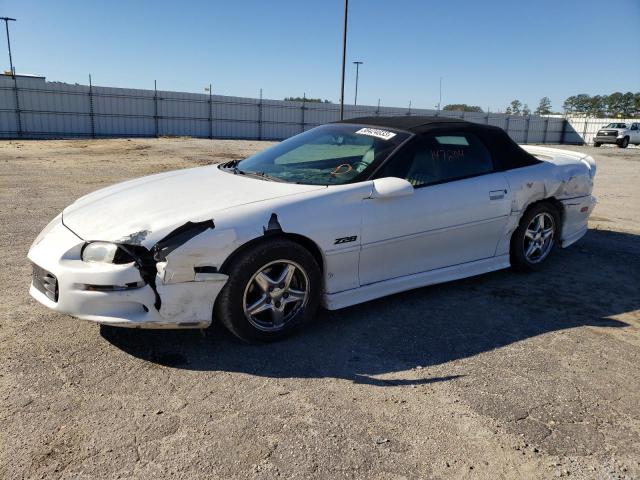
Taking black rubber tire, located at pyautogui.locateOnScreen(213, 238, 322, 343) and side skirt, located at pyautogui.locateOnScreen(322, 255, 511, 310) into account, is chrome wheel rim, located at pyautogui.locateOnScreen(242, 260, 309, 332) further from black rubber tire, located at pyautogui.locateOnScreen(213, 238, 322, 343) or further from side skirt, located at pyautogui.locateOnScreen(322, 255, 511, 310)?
side skirt, located at pyautogui.locateOnScreen(322, 255, 511, 310)

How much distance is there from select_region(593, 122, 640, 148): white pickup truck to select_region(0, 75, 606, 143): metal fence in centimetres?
1351

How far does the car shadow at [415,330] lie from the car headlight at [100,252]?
62 centimetres

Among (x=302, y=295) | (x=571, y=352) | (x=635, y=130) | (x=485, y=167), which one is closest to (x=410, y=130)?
(x=485, y=167)

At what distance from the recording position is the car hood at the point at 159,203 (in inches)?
119

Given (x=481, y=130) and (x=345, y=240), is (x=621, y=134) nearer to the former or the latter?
(x=481, y=130)

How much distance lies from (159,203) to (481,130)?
9.46 feet

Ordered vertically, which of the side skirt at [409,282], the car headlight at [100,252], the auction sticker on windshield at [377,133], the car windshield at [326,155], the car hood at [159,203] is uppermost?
the auction sticker on windshield at [377,133]

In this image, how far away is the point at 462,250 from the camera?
4.19m

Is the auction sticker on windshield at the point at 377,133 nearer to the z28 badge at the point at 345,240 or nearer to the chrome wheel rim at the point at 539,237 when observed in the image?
the z28 badge at the point at 345,240

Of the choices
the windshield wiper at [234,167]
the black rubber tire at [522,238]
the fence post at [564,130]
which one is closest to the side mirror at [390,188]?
the windshield wiper at [234,167]

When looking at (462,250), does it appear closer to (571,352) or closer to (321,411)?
(571,352)

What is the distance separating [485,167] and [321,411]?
106 inches

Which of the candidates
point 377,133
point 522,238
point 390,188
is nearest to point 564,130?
point 522,238

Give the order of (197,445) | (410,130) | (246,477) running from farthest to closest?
(410,130), (197,445), (246,477)
